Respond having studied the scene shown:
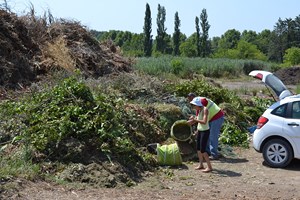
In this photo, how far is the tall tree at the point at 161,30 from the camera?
86.0 metres

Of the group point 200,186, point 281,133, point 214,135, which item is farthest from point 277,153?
point 200,186

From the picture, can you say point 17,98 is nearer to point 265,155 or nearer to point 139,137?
point 139,137

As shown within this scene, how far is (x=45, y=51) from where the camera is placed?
15.9 metres

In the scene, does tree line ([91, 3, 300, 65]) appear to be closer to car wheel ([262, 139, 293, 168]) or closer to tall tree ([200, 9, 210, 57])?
tall tree ([200, 9, 210, 57])

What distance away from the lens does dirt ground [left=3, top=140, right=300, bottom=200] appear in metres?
7.95

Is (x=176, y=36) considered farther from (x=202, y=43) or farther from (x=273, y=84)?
(x=273, y=84)

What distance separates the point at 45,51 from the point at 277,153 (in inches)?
344

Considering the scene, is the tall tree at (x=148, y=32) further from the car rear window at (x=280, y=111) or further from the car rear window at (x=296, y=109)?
the car rear window at (x=296, y=109)

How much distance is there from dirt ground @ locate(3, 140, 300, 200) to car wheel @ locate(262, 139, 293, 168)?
16cm

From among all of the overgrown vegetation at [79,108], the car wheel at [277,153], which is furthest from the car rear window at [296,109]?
the overgrown vegetation at [79,108]

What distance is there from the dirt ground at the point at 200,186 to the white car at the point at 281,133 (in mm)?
293

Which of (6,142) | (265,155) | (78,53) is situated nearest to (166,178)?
(265,155)

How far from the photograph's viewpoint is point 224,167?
1085 cm

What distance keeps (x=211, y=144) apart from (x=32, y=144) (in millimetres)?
4602
